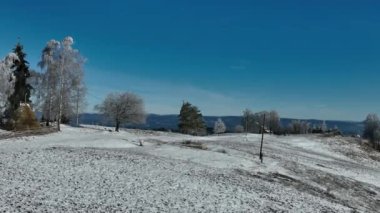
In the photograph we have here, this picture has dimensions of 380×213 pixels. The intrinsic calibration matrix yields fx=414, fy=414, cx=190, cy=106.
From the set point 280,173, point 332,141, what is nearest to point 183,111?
point 332,141

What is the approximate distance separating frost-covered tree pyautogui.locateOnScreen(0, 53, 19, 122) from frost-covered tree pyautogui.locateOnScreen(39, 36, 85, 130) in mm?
4152

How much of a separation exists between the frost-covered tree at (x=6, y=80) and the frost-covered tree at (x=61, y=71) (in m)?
4.15

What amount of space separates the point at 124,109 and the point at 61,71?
22.9 meters

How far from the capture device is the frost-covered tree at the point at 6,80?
182 feet

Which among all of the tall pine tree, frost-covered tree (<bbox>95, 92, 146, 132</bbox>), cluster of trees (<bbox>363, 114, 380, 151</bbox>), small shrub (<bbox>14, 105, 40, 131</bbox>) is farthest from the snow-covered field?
cluster of trees (<bbox>363, 114, 380, 151</bbox>)

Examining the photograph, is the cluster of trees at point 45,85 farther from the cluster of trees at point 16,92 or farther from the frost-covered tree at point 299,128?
the frost-covered tree at point 299,128

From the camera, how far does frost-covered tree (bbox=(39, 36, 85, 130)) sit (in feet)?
191

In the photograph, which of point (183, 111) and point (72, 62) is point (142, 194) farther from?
point (183, 111)

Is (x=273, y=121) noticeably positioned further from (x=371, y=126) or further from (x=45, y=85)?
(x=45, y=85)

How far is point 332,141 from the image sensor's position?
269 feet

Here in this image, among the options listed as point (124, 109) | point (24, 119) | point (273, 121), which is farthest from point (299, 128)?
point (24, 119)

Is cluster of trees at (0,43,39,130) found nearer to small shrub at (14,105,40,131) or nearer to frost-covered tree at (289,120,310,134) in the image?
small shrub at (14,105,40,131)

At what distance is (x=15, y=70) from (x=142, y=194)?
5155 cm

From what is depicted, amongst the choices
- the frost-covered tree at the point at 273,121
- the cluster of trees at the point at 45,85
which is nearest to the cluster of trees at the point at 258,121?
the frost-covered tree at the point at 273,121
